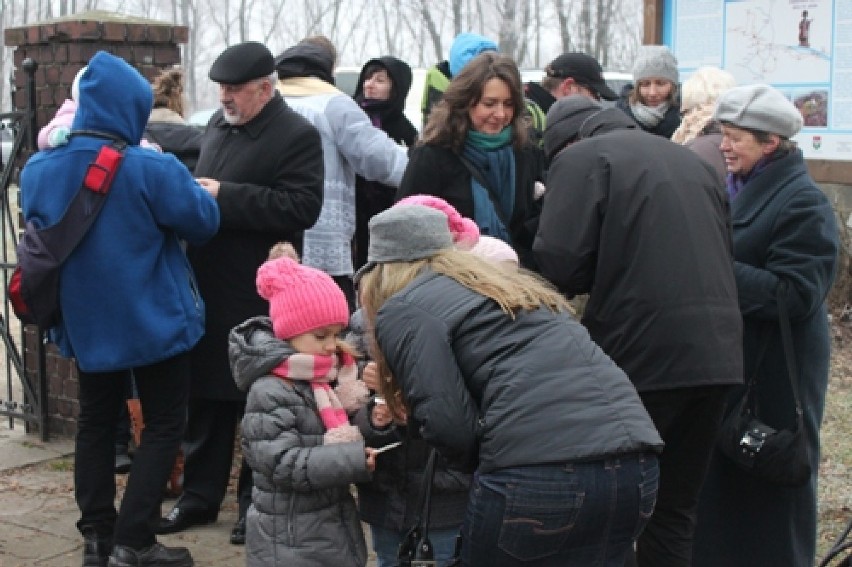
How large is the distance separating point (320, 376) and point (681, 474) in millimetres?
1180

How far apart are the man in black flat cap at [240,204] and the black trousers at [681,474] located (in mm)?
1724

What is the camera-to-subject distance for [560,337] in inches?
120

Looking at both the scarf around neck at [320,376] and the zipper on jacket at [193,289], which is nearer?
the scarf around neck at [320,376]

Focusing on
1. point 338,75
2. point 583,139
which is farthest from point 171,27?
point 338,75

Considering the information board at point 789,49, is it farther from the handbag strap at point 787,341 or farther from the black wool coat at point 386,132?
the handbag strap at point 787,341

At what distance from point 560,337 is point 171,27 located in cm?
408

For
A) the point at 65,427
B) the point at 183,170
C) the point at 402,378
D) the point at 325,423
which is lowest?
the point at 65,427

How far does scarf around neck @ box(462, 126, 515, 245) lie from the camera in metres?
4.96

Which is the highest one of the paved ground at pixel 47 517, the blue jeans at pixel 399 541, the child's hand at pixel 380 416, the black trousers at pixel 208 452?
the child's hand at pixel 380 416

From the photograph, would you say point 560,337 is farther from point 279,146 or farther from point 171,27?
point 171,27

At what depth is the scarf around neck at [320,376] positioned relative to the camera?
12.6 ft

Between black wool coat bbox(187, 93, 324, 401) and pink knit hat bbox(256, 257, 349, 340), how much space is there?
114 cm

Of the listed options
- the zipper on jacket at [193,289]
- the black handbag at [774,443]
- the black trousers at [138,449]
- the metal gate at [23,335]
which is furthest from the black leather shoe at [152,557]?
the black handbag at [774,443]

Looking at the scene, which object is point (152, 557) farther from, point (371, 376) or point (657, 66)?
point (657, 66)
